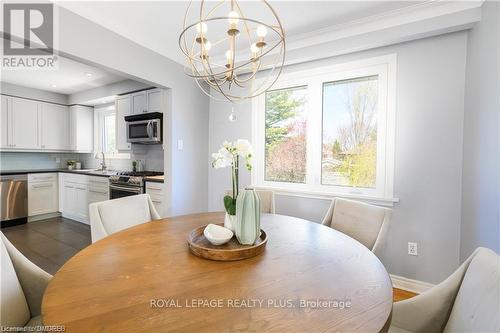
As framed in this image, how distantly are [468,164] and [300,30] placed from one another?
188 cm

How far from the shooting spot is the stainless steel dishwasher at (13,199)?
12.3 feet

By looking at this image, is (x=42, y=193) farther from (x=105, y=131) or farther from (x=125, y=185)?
(x=125, y=185)

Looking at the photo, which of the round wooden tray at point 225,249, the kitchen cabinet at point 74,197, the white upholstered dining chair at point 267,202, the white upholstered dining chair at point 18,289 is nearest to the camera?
the white upholstered dining chair at point 18,289

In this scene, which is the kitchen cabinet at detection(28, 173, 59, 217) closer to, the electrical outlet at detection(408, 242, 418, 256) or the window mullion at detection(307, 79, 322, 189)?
the window mullion at detection(307, 79, 322, 189)

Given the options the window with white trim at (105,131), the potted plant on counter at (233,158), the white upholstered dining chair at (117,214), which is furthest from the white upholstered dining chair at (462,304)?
the window with white trim at (105,131)

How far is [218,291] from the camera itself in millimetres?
797

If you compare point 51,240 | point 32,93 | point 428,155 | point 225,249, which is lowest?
point 51,240

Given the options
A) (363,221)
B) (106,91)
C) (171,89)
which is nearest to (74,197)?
(106,91)

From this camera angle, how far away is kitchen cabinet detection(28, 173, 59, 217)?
13.5ft

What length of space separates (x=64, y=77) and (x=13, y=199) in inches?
85.1

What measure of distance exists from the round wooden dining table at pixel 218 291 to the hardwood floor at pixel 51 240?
162 centimetres

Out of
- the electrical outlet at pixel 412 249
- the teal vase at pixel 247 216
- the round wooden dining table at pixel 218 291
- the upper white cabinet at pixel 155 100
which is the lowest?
the electrical outlet at pixel 412 249

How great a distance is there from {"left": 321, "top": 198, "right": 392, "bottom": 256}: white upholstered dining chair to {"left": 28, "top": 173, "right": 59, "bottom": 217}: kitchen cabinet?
500 centimetres

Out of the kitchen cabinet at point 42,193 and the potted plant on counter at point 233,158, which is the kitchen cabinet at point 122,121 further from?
the potted plant on counter at point 233,158
